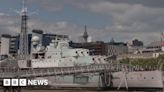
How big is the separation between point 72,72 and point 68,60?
36.5 feet

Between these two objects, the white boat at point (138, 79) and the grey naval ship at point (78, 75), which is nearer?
the white boat at point (138, 79)

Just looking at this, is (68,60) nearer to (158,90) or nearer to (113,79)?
(113,79)

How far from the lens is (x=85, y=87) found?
79062 mm

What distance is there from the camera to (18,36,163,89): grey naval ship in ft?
242

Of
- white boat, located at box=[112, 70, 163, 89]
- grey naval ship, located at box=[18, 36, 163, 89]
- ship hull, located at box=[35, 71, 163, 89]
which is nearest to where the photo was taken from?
white boat, located at box=[112, 70, 163, 89]

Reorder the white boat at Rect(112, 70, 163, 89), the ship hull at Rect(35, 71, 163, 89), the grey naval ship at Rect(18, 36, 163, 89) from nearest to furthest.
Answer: the white boat at Rect(112, 70, 163, 89)
the ship hull at Rect(35, 71, 163, 89)
the grey naval ship at Rect(18, 36, 163, 89)

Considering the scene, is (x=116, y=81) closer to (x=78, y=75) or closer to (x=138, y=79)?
(x=138, y=79)

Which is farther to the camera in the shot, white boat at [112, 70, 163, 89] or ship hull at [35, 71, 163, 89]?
ship hull at [35, 71, 163, 89]

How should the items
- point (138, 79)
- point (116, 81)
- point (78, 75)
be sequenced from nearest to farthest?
point (138, 79), point (116, 81), point (78, 75)

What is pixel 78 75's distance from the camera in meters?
79.9

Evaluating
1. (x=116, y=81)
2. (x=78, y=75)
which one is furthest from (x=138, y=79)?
(x=78, y=75)

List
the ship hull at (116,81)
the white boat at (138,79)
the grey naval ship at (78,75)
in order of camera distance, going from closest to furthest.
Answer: the white boat at (138,79) → the ship hull at (116,81) → the grey naval ship at (78,75)

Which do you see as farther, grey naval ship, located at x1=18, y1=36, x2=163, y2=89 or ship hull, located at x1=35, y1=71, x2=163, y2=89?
grey naval ship, located at x1=18, y1=36, x2=163, y2=89

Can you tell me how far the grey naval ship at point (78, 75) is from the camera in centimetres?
7388
